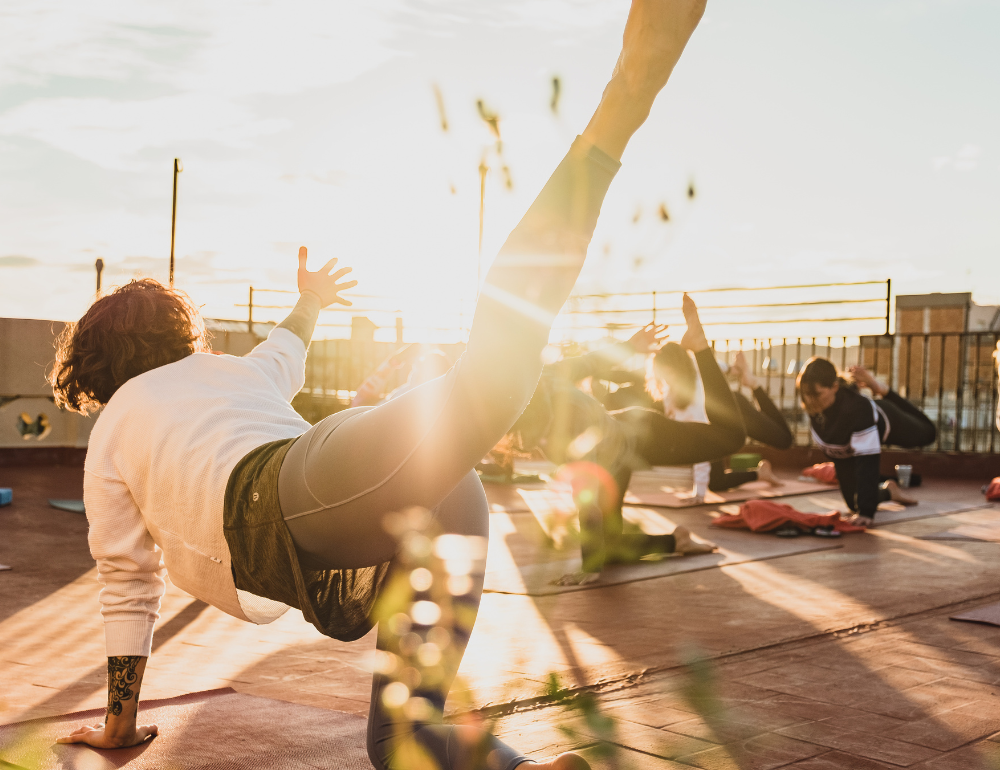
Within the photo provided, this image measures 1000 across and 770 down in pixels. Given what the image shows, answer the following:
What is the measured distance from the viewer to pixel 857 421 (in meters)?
8.74

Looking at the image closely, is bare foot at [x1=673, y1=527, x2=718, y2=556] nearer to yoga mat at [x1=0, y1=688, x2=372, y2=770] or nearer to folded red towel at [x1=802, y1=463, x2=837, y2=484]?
yoga mat at [x1=0, y1=688, x2=372, y2=770]

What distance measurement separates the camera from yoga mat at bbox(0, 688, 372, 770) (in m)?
2.63

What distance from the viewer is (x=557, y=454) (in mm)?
5945

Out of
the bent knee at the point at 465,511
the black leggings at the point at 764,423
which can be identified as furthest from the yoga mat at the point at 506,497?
the bent knee at the point at 465,511

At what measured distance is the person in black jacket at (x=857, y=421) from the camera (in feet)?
28.2

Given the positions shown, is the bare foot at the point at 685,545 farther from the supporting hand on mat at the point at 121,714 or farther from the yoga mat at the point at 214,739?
the supporting hand on mat at the point at 121,714

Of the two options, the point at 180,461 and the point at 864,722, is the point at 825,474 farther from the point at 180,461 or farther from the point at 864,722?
the point at 180,461

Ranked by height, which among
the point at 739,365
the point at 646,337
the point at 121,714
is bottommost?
the point at 121,714

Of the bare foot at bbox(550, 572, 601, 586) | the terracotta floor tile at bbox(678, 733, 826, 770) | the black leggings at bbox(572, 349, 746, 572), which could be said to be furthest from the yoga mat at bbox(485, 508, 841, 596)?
the terracotta floor tile at bbox(678, 733, 826, 770)

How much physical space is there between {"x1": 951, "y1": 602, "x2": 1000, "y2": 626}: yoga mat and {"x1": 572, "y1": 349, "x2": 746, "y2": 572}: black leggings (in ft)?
4.86

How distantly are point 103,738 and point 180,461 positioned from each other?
121cm

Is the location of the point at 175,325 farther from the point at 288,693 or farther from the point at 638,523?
Result: the point at 638,523

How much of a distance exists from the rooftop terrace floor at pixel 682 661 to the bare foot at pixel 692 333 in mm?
1446

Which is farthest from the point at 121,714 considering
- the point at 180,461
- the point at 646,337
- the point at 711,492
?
the point at 711,492
